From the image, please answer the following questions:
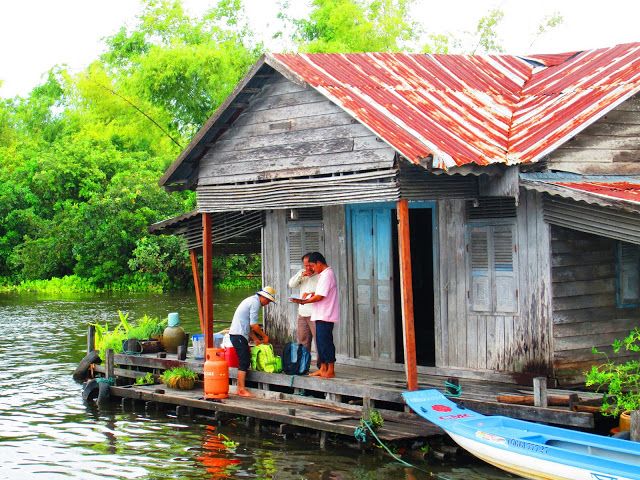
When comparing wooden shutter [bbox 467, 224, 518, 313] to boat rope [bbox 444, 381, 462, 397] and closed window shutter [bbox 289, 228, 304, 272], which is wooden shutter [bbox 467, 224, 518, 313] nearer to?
boat rope [bbox 444, 381, 462, 397]

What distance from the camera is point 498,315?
1434cm

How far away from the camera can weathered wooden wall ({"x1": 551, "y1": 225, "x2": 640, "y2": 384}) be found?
13680 millimetres

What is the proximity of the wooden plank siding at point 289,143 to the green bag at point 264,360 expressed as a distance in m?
2.54

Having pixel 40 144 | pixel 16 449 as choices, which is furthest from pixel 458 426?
pixel 40 144

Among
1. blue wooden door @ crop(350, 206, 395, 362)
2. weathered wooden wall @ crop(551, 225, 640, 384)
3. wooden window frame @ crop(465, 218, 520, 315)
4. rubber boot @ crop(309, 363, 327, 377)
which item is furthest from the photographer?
blue wooden door @ crop(350, 206, 395, 362)

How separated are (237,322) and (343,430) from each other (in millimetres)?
2984

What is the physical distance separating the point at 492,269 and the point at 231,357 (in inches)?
166

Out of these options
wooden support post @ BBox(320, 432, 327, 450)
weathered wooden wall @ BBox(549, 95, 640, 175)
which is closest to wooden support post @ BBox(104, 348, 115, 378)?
wooden support post @ BBox(320, 432, 327, 450)

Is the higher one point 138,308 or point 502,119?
point 502,119

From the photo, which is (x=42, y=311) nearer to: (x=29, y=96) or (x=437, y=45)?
(x=437, y=45)

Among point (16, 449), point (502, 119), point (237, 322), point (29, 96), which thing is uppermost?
point (29, 96)

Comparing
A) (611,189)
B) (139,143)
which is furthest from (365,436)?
(139,143)

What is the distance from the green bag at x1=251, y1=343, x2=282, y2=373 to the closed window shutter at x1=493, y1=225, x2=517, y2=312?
3.45m

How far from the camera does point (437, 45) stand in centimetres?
4862
